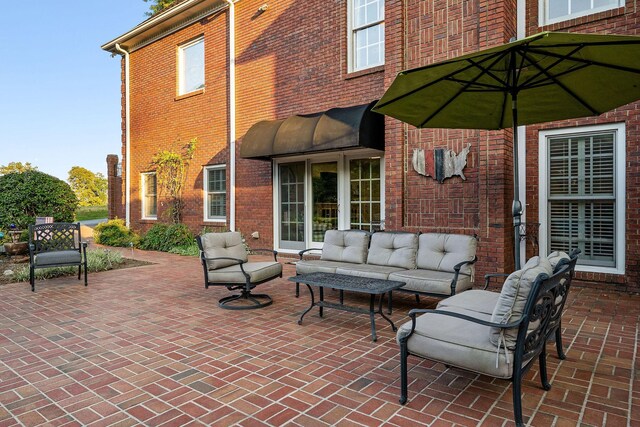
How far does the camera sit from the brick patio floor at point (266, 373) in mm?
2566

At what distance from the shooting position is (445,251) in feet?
17.2

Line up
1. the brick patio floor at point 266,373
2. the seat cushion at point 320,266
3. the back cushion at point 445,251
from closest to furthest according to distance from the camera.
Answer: the brick patio floor at point 266,373 < the back cushion at point 445,251 < the seat cushion at point 320,266

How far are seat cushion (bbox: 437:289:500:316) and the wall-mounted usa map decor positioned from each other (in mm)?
3299

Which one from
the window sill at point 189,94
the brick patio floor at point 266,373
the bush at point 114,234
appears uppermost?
the window sill at point 189,94

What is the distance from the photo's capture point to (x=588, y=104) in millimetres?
4129

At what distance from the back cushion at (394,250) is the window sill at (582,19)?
4165mm

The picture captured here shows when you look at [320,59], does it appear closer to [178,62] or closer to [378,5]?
[378,5]

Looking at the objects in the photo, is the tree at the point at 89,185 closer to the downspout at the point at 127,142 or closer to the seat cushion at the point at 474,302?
the downspout at the point at 127,142

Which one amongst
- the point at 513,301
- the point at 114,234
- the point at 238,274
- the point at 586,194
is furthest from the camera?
the point at 114,234

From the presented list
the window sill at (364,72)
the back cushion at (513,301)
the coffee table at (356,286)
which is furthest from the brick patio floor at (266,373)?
the window sill at (364,72)

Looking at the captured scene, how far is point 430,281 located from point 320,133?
162 inches

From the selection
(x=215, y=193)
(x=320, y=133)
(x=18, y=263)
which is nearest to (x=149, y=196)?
(x=215, y=193)

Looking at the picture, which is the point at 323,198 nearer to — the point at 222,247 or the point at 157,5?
the point at 222,247

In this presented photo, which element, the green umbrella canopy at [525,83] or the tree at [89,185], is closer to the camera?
the green umbrella canopy at [525,83]
